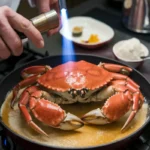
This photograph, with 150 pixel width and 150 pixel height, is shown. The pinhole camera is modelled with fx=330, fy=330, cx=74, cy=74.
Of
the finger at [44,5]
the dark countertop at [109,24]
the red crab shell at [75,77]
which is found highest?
the finger at [44,5]

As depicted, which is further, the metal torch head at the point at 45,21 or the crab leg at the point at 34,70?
the crab leg at the point at 34,70

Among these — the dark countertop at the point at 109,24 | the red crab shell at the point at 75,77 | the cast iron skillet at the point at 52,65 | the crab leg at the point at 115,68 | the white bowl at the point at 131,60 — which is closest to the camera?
the cast iron skillet at the point at 52,65

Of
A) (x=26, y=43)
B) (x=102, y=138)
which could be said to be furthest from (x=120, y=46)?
(x=102, y=138)

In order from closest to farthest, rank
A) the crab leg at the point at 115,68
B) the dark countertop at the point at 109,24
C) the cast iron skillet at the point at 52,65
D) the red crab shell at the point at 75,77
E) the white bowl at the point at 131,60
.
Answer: the cast iron skillet at the point at 52,65
the red crab shell at the point at 75,77
the crab leg at the point at 115,68
the white bowl at the point at 131,60
the dark countertop at the point at 109,24

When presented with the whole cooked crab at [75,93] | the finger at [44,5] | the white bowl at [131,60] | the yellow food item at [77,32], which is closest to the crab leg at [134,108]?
the whole cooked crab at [75,93]

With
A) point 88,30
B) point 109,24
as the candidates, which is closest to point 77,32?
point 88,30

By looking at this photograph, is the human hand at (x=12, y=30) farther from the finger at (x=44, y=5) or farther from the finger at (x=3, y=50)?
the finger at (x=44, y=5)

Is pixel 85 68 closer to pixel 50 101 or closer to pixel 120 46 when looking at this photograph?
pixel 50 101

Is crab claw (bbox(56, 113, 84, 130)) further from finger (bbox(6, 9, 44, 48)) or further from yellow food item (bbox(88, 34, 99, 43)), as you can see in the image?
yellow food item (bbox(88, 34, 99, 43))
